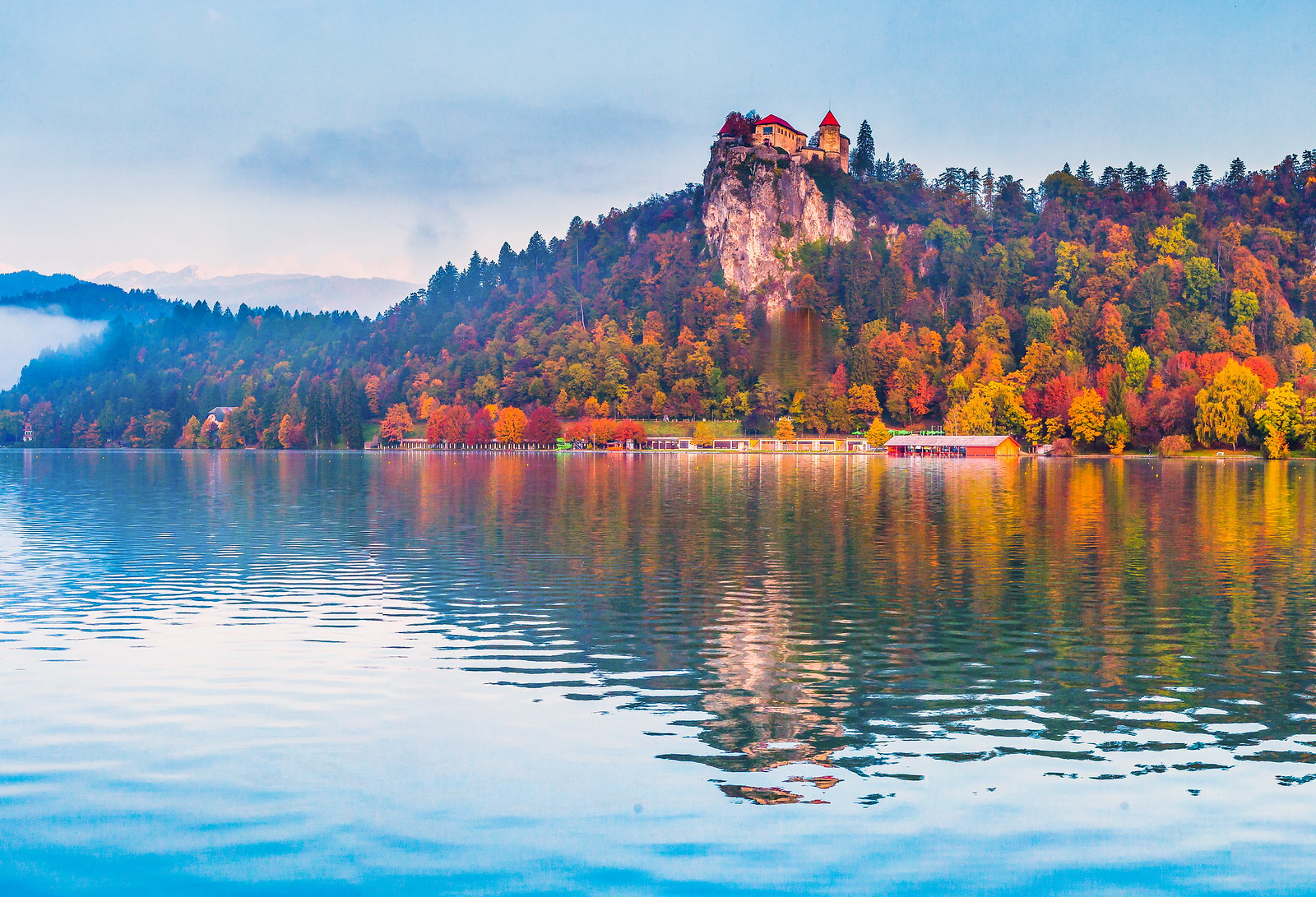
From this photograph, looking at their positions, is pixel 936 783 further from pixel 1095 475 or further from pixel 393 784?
pixel 1095 475

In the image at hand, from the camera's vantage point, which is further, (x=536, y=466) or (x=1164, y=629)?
(x=536, y=466)

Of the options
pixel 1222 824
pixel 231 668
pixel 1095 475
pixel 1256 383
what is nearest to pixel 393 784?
pixel 231 668

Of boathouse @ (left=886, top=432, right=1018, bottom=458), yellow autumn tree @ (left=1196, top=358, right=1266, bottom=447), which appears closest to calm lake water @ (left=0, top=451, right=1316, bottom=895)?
yellow autumn tree @ (left=1196, top=358, right=1266, bottom=447)

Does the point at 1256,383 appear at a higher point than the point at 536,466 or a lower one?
higher

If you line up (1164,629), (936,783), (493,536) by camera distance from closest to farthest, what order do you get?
(936,783), (1164,629), (493,536)

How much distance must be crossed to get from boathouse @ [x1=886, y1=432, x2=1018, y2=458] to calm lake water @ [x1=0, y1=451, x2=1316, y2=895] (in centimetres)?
14620

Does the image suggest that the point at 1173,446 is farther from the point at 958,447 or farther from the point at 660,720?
the point at 660,720

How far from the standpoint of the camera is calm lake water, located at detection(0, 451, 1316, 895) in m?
11.6

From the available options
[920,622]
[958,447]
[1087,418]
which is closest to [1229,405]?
[1087,418]

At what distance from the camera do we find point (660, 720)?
16.5m

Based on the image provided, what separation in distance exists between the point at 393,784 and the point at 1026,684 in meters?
11.1

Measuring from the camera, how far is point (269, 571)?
34.4 m

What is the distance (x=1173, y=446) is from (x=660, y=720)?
15662 centimetres

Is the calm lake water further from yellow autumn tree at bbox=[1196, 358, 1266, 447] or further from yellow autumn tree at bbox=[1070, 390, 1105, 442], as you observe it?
yellow autumn tree at bbox=[1070, 390, 1105, 442]
